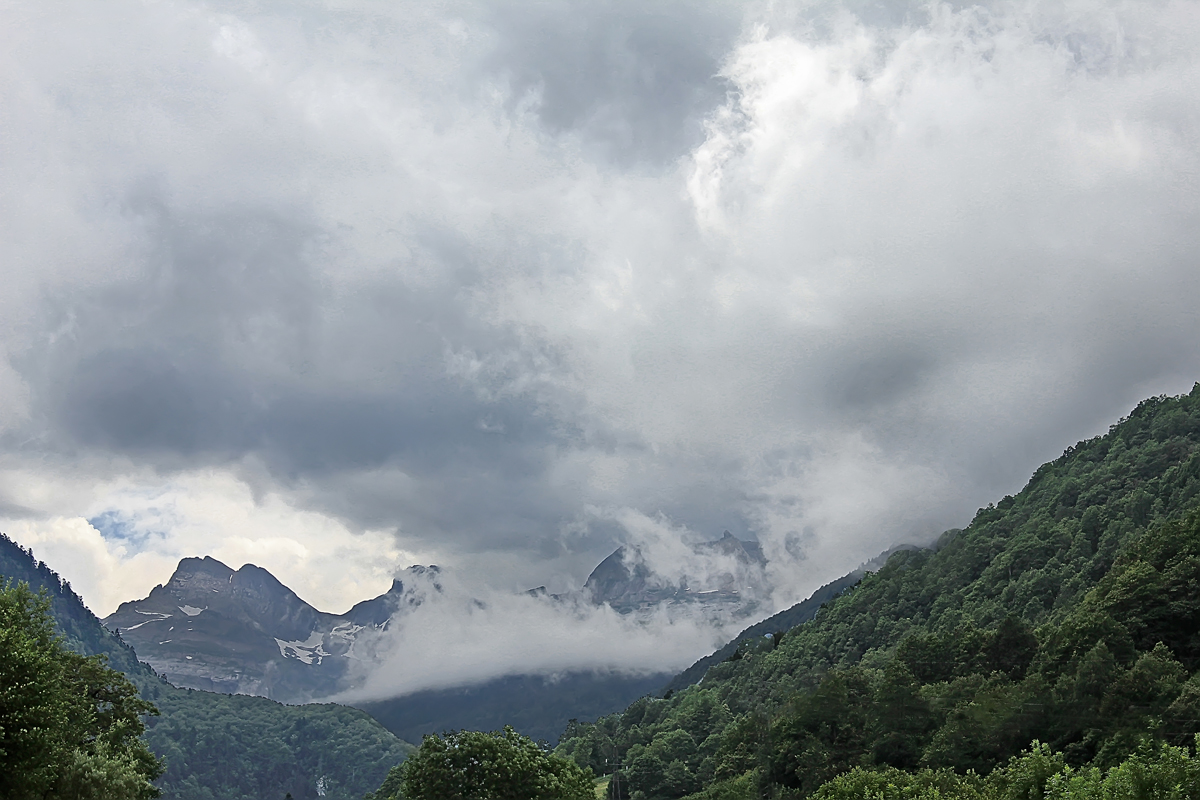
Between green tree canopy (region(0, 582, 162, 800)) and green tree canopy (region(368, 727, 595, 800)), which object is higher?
green tree canopy (region(0, 582, 162, 800))

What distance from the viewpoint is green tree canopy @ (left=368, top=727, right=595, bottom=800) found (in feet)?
330

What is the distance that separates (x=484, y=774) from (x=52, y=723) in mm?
58932

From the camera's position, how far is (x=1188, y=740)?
10356 centimetres

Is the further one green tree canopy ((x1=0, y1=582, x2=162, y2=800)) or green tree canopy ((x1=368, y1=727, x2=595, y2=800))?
green tree canopy ((x1=368, y1=727, x2=595, y2=800))

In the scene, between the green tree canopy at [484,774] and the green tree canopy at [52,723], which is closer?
the green tree canopy at [52,723]

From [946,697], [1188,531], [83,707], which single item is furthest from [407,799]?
[1188,531]

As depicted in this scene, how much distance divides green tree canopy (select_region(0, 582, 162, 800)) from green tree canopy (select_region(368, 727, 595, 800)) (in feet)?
89.2

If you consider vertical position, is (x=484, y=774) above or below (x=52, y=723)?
below

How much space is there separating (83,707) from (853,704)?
402 ft

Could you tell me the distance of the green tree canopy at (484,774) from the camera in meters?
101

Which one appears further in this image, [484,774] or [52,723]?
[484,774]

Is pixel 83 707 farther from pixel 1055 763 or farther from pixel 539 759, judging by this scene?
pixel 1055 763

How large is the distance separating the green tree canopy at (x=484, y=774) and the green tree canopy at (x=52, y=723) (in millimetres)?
27192

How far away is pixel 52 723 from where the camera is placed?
1935 inches
